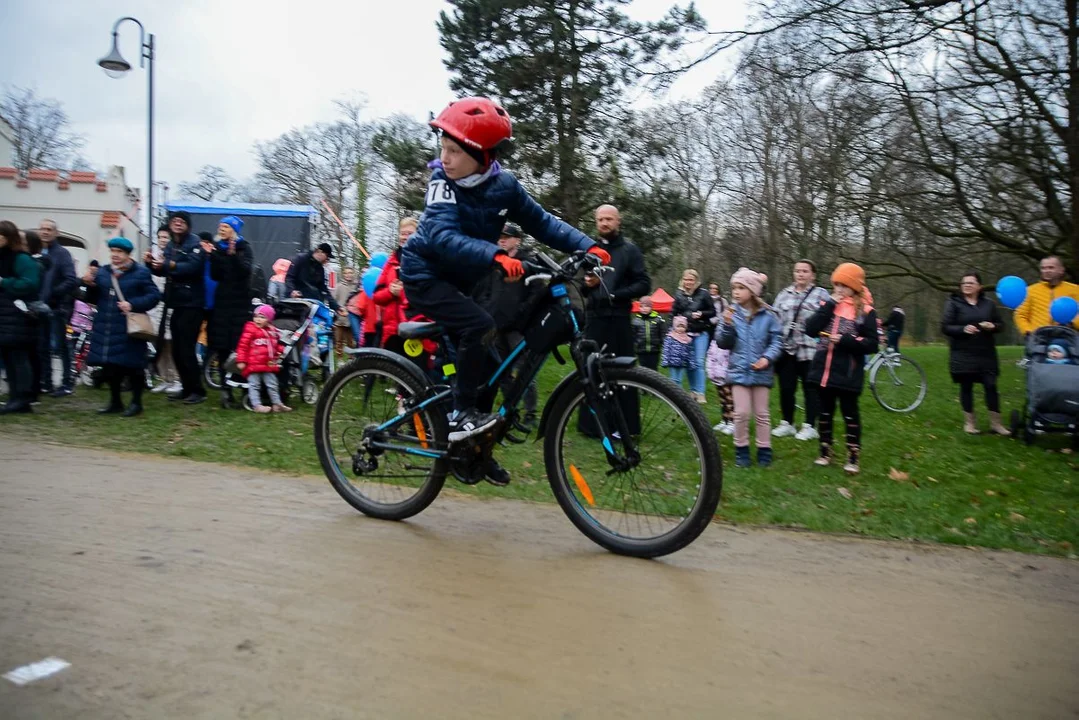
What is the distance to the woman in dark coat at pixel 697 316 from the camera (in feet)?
35.1

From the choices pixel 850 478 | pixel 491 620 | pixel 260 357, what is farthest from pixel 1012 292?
pixel 491 620

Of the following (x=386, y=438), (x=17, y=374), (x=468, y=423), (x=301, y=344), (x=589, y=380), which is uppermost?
(x=301, y=344)

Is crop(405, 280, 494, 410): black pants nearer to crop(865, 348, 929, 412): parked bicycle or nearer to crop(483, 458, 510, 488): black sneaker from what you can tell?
crop(483, 458, 510, 488): black sneaker

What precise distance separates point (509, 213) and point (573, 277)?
0.61m

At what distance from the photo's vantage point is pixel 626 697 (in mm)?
2764

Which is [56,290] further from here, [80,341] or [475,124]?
[475,124]

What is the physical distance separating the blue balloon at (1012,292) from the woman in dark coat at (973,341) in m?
0.31

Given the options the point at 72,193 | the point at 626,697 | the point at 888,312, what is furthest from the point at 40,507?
the point at 72,193

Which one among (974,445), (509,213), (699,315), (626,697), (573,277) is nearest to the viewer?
(626,697)

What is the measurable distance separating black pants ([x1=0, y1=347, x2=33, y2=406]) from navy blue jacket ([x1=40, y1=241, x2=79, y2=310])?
30.2 inches

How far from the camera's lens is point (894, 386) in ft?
40.1

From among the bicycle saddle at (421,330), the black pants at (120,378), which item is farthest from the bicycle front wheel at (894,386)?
A: the black pants at (120,378)

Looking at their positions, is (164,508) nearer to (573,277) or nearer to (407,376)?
(407,376)

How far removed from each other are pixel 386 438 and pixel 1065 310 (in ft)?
25.2
